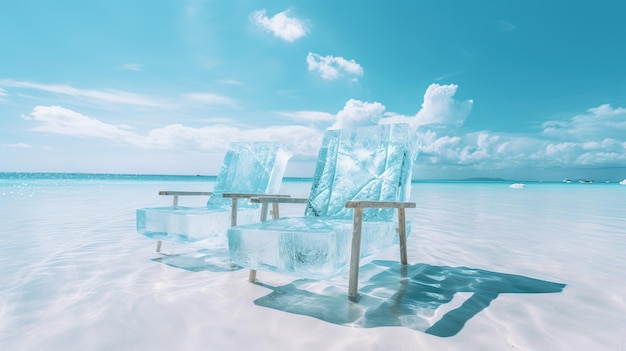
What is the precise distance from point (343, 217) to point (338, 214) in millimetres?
81

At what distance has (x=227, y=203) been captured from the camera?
556 cm

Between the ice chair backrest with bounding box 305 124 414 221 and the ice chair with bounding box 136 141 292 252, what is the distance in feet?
2.19

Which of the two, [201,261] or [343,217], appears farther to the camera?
[201,261]

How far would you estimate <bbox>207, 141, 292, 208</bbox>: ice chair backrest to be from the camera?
5.29 metres

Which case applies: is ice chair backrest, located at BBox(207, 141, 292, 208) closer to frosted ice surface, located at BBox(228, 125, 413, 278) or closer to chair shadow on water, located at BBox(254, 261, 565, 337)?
frosted ice surface, located at BBox(228, 125, 413, 278)

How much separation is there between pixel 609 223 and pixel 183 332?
964 centimetres

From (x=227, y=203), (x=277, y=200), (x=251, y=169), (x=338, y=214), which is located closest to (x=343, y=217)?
(x=338, y=214)

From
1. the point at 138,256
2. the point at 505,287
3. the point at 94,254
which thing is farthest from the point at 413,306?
the point at 94,254

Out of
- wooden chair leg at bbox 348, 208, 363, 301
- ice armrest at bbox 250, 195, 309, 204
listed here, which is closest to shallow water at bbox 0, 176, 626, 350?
wooden chair leg at bbox 348, 208, 363, 301

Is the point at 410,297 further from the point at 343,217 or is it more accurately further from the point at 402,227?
the point at 343,217

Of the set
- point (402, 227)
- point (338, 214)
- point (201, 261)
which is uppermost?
point (338, 214)

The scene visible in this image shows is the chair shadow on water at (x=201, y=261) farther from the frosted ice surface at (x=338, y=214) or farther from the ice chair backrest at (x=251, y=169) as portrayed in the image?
the frosted ice surface at (x=338, y=214)

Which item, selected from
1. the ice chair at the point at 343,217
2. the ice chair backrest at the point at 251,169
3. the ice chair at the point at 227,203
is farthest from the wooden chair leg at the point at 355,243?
the ice chair backrest at the point at 251,169

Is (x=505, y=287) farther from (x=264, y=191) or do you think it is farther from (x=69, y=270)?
(x=69, y=270)
